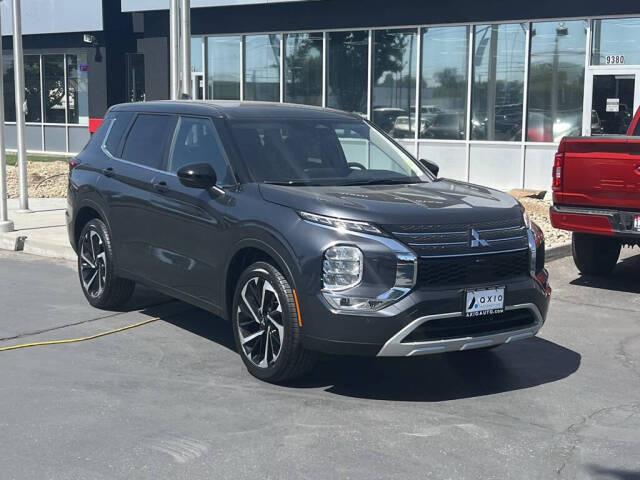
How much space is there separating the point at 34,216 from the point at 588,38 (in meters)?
10.5

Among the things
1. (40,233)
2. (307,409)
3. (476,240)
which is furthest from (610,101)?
(307,409)

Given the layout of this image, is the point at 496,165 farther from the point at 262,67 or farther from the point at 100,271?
the point at 100,271

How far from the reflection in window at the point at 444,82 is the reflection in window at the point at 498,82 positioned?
1.00 feet

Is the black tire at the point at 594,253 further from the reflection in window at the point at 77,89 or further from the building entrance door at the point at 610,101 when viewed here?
the reflection in window at the point at 77,89

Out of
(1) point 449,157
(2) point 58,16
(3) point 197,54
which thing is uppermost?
(2) point 58,16

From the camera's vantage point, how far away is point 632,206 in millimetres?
8695

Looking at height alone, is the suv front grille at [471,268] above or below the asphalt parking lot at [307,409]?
above

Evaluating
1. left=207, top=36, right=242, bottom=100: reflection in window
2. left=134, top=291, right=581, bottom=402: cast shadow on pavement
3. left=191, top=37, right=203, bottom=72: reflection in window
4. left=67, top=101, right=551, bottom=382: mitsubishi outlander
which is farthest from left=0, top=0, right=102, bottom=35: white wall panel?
left=134, top=291, right=581, bottom=402: cast shadow on pavement

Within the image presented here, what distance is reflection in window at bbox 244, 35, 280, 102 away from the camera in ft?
70.4

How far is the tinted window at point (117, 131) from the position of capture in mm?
7806

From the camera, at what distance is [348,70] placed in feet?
66.8

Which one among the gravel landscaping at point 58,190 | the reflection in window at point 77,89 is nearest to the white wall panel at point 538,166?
the gravel landscaping at point 58,190

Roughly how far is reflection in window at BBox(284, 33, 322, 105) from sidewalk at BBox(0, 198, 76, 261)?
291 inches

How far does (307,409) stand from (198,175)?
183cm
